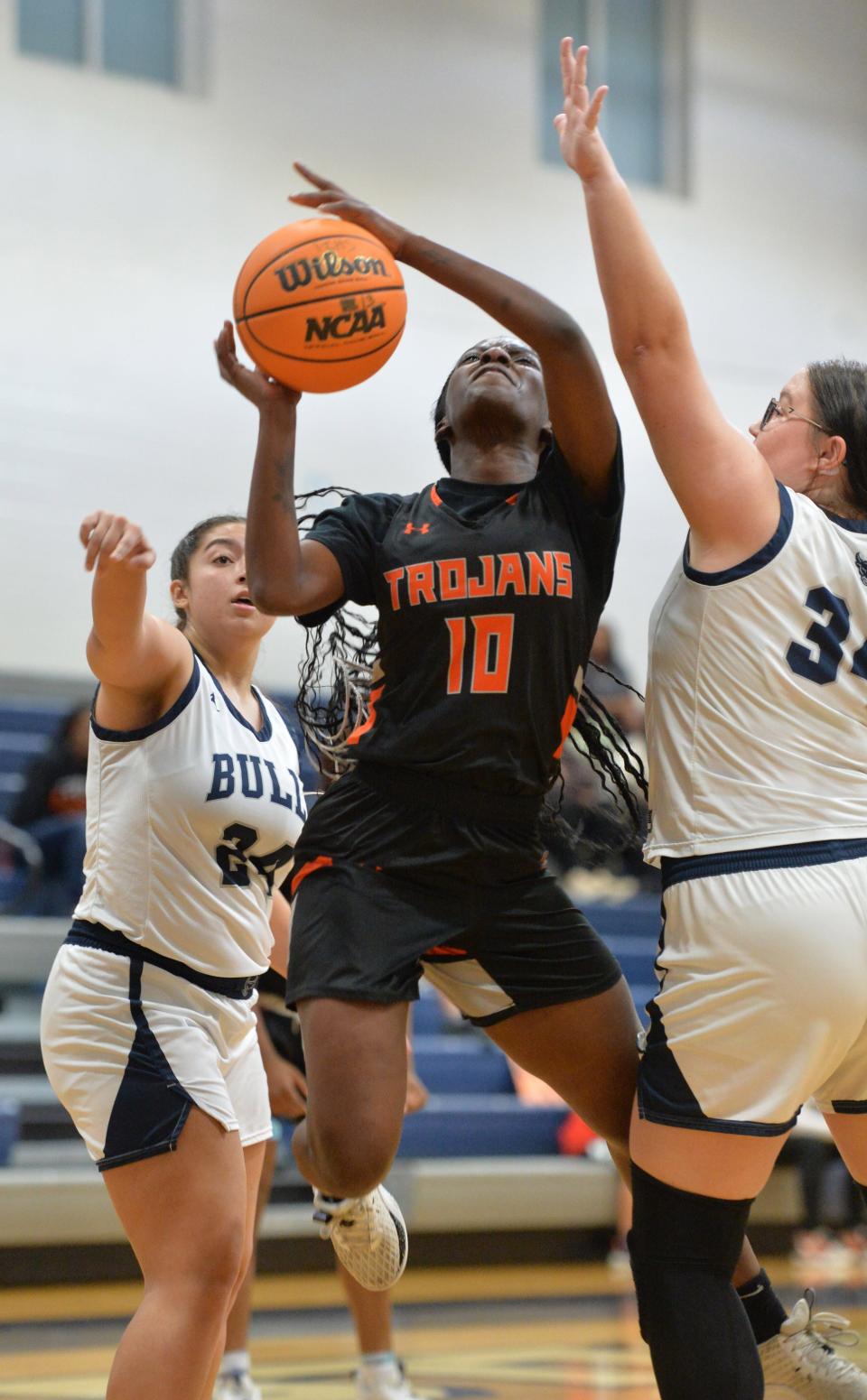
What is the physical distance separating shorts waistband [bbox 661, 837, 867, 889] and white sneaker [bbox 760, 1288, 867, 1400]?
0.95 meters

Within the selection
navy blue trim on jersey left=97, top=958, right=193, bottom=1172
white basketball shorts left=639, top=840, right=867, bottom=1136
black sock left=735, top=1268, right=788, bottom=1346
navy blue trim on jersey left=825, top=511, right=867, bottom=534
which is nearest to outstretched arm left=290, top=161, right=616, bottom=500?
navy blue trim on jersey left=825, top=511, right=867, bottom=534

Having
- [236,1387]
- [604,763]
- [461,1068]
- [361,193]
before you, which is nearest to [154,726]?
[604,763]

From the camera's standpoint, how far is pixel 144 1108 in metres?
3.06

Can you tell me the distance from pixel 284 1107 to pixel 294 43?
355 inches

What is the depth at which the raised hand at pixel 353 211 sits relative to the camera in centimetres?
302

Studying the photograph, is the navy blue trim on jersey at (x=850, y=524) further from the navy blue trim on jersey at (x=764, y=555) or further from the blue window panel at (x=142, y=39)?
the blue window panel at (x=142, y=39)

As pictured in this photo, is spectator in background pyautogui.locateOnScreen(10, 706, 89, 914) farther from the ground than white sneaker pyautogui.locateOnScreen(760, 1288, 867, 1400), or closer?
farther from the ground

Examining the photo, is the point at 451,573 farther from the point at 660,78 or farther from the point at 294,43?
the point at 660,78

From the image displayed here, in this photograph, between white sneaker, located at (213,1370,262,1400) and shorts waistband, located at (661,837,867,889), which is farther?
white sneaker, located at (213,1370,262,1400)

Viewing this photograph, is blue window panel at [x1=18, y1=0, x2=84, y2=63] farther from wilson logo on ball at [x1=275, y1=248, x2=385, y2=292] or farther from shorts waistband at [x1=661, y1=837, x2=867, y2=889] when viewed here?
shorts waistband at [x1=661, y1=837, x2=867, y2=889]

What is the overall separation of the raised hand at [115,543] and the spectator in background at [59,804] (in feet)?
17.6

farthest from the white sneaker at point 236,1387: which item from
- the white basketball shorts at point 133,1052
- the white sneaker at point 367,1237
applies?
the white basketball shorts at point 133,1052

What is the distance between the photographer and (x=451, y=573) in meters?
2.98

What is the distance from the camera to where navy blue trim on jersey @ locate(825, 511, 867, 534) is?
2.90 metres
